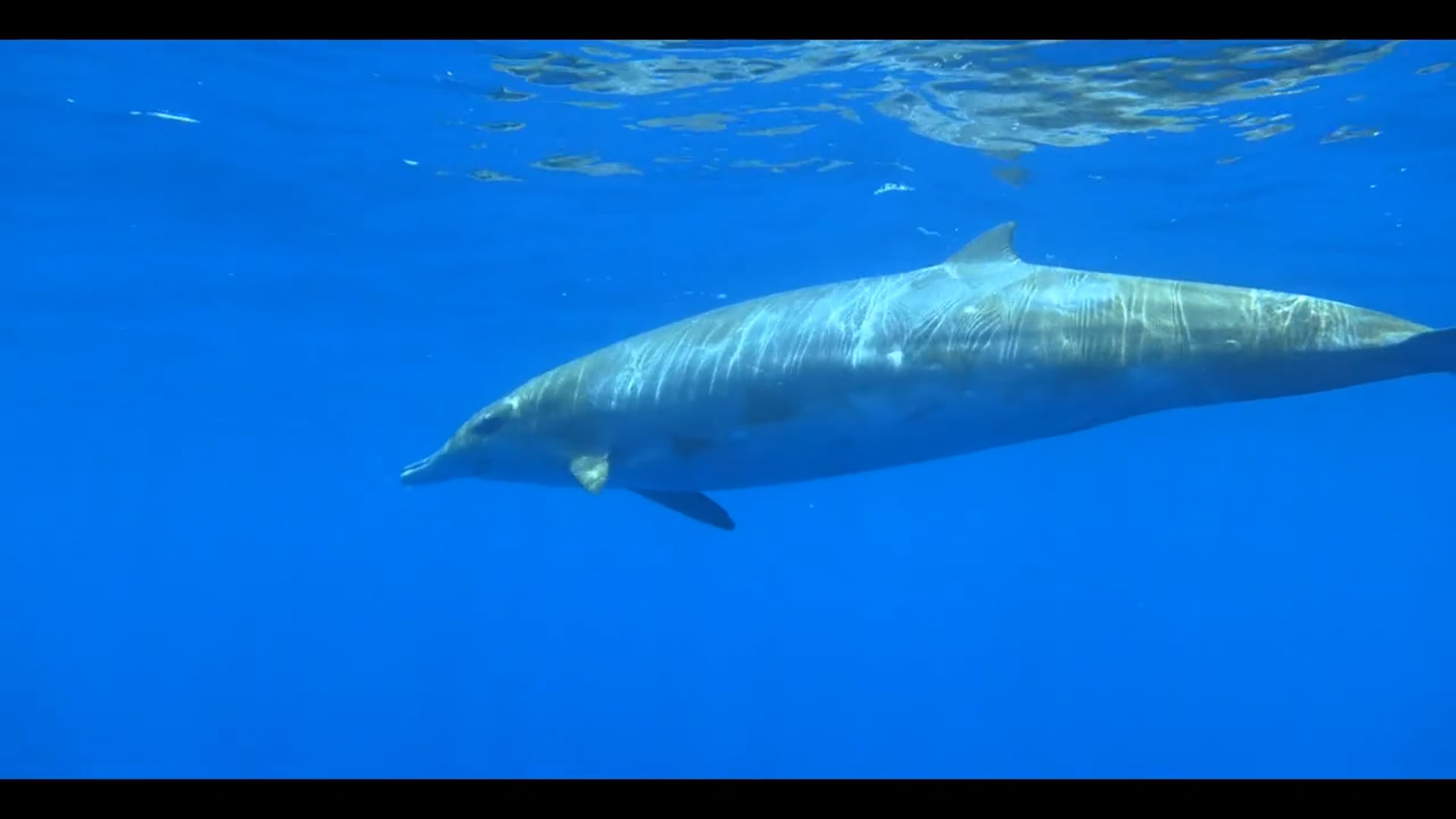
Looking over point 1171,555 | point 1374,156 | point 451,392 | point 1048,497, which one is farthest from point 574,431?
point 1171,555

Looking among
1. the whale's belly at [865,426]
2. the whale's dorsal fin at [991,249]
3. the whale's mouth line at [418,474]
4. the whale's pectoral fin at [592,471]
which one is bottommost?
the whale's mouth line at [418,474]

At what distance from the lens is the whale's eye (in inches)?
400

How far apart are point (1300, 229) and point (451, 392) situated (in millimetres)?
26988

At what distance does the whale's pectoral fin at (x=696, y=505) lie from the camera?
10.3 meters

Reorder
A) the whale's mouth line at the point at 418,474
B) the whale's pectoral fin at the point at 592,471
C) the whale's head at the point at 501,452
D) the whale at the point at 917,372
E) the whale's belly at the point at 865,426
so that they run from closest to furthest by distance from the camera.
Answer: the whale at the point at 917,372, the whale's belly at the point at 865,426, the whale's pectoral fin at the point at 592,471, the whale's head at the point at 501,452, the whale's mouth line at the point at 418,474

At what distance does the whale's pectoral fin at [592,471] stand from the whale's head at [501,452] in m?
0.56

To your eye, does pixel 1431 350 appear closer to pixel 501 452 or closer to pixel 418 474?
pixel 501 452

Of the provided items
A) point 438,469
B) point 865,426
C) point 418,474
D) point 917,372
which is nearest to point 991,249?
point 917,372

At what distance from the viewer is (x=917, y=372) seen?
7.84 m

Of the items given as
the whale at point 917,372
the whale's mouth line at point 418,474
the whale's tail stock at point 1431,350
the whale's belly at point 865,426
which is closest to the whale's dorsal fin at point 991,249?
the whale at point 917,372

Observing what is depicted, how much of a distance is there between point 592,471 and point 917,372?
2.91 m

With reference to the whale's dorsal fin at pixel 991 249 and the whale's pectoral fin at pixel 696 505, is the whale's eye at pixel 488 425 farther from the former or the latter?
the whale's dorsal fin at pixel 991 249
